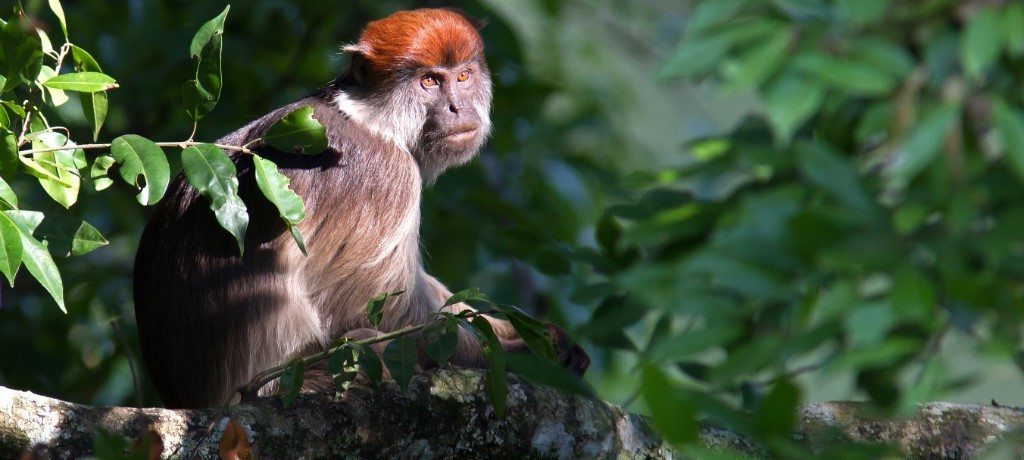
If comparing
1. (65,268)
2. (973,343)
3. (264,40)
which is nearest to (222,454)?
(973,343)

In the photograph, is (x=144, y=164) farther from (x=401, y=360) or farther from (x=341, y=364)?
(x=401, y=360)

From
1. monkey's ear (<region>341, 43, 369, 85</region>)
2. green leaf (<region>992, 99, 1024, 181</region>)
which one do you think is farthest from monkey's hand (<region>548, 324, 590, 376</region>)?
green leaf (<region>992, 99, 1024, 181</region>)

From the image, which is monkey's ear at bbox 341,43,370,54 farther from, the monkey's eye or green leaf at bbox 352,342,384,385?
green leaf at bbox 352,342,384,385

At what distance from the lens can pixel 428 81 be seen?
5.61 metres

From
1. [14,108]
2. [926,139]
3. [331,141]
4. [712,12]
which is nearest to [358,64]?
[331,141]

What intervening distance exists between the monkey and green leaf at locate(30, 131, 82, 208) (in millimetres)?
1255

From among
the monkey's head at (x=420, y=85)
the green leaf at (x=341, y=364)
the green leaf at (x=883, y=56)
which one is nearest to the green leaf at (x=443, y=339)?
the green leaf at (x=341, y=364)

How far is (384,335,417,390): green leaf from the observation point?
328 cm

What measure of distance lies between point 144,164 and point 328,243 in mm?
1848

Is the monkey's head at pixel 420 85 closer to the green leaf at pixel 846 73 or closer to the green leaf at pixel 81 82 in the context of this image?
the green leaf at pixel 81 82

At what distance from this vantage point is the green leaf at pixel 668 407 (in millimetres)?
1630

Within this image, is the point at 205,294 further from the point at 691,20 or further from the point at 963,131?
the point at 963,131

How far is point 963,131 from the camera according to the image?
1.63 metres

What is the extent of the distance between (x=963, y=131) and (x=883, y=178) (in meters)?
0.14
